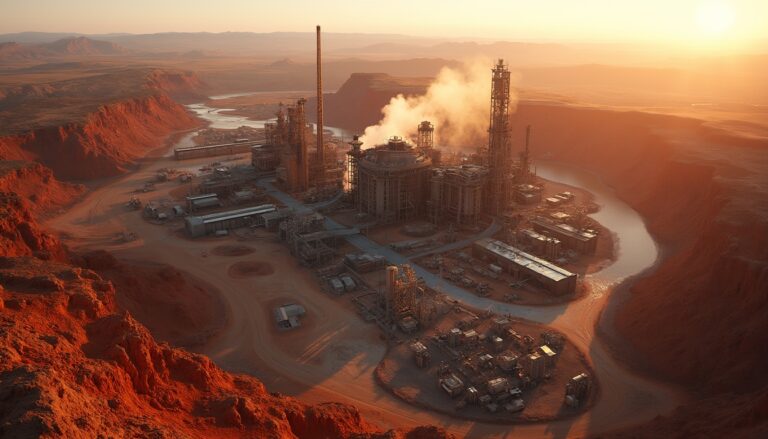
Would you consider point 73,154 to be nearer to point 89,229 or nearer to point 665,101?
point 89,229

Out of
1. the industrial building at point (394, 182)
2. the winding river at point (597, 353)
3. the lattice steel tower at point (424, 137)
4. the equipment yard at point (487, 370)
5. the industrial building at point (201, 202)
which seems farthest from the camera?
the lattice steel tower at point (424, 137)

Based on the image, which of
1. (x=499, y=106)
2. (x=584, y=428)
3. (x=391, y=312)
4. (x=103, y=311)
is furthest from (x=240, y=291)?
(x=499, y=106)

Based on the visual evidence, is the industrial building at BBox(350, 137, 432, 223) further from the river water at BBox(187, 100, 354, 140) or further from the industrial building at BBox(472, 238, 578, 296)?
the river water at BBox(187, 100, 354, 140)

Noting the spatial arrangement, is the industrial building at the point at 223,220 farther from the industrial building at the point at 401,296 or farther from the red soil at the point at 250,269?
the industrial building at the point at 401,296

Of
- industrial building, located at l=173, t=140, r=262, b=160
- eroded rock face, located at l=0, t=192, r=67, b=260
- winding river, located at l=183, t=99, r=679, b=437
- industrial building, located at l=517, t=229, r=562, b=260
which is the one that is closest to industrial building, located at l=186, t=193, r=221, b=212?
winding river, located at l=183, t=99, r=679, b=437

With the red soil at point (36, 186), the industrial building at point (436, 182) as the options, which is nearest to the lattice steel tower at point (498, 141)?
the industrial building at point (436, 182)

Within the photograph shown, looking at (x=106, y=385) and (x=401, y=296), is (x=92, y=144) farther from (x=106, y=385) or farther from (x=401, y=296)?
(x=106, y=385)

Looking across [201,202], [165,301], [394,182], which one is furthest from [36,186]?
[394,182]
